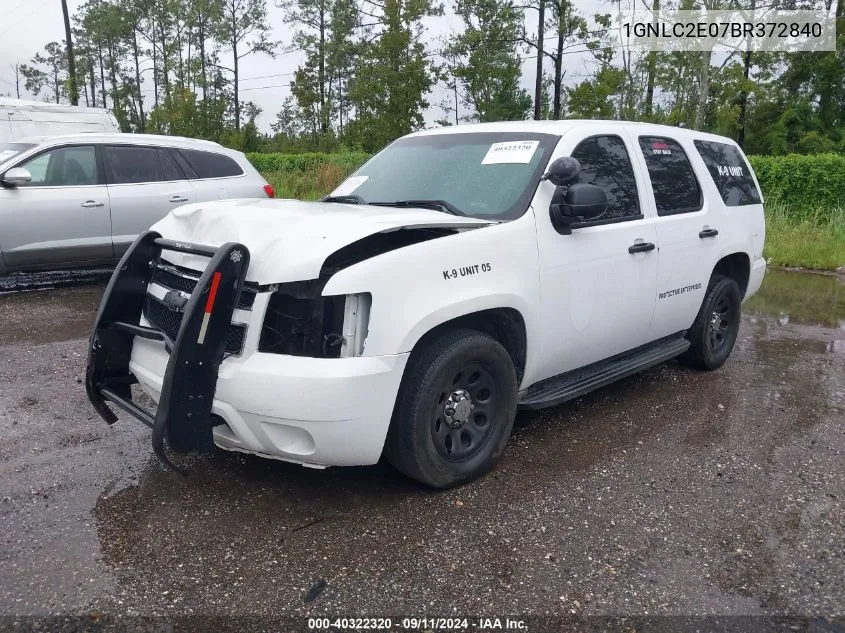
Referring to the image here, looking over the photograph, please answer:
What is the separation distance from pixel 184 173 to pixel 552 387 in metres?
6.56

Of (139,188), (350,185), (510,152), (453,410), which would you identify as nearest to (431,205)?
(510,152)

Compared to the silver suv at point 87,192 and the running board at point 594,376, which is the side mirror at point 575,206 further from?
the silver suv at point 87,192

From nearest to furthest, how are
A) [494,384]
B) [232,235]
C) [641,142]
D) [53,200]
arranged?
1. [232,235]
2. [494,384]
3. [641,142]
4. [53,200]

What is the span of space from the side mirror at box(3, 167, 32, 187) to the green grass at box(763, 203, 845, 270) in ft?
33.6

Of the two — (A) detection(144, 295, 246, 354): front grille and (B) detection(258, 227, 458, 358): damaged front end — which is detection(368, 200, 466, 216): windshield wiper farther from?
(A) detection(144, 295, 246, 354): front grille

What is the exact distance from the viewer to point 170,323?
3533 mm

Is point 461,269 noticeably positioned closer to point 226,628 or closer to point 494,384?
point 494,384

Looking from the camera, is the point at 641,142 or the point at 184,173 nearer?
the point at 641,142

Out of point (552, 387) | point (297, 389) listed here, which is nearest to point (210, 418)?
point (297, 389)

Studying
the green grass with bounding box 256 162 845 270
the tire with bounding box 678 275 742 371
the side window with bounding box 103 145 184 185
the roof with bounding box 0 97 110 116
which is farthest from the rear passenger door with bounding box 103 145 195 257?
the roof with bounding box 0 97 110 116

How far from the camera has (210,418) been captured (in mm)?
3186

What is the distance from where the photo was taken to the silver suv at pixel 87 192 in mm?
8148

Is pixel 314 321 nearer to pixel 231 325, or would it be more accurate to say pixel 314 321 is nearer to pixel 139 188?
pixel 231 325

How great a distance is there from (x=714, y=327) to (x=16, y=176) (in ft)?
23.4
